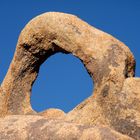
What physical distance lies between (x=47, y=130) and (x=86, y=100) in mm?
1493

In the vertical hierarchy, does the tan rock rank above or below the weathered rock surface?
above

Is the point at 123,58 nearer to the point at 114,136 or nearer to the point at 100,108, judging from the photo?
the point at 100,108

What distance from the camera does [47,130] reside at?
156 inches

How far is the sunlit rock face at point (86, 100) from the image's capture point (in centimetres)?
402

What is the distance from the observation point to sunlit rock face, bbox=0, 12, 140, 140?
158 inches

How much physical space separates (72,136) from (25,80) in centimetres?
275

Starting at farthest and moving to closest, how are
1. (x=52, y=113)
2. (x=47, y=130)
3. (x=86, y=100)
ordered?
(x=52, y=113) < (x=86, y=100) < (x=47, y=130)

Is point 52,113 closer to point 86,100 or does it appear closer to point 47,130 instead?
point 86,100

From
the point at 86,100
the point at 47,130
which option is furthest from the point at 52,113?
the point at 47,130

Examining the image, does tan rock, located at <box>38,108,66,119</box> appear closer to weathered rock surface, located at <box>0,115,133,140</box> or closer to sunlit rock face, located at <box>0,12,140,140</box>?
sunlit rock face, located at <box>0,12,140,140</box>

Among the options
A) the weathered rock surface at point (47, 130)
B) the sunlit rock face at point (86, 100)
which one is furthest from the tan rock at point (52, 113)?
the weathered rock surface at point (47, 130)

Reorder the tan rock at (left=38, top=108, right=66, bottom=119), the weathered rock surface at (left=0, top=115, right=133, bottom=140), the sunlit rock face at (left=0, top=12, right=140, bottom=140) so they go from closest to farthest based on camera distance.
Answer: the weathered rock surface at (left=0, top=115, right=133, bottom=140) → the sunlit rock face at (left=0, top=12, right=140, bottom=140) → the tan rock at (left=38, top=108, right=66, bottom=119)

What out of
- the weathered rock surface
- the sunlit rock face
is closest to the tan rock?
the sunlit rock face

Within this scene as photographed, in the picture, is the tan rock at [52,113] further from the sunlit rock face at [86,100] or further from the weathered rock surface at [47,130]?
the weathered rock surface at [47,130]
